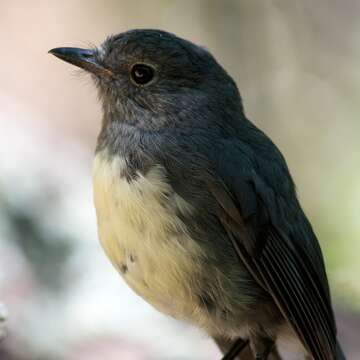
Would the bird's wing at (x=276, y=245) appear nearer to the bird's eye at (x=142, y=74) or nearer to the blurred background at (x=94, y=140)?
the bird's eye at (x=142, y=74)

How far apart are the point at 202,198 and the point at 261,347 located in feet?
2.34

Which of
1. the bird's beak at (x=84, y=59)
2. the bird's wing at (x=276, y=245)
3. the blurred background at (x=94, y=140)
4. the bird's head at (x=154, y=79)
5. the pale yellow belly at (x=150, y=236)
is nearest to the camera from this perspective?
the pale yellow belly at (x=150, y=236)

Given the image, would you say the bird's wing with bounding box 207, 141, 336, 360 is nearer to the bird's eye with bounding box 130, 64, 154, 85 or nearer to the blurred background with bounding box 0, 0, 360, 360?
the bird's eye with bounding box 130, 64, 154, 85

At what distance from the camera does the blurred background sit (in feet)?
17.4

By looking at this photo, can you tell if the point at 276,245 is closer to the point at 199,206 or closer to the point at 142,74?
the point at 199,206

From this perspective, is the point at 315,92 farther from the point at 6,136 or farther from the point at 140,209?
the point at 140,209

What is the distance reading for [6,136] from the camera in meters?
6.56

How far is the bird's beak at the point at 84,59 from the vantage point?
4098mm

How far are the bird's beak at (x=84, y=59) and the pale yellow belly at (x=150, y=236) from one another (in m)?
0.54

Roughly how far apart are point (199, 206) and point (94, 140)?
3.81m

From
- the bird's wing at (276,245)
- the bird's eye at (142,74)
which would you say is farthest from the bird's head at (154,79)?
the bird's wing at (276,245)

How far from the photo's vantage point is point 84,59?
4117 mm

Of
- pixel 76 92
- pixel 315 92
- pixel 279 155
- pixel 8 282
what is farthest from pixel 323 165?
pixel 279 155

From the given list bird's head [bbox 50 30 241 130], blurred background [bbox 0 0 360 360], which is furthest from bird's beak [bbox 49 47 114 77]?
blurred background [bbox 0 0 360 360]
